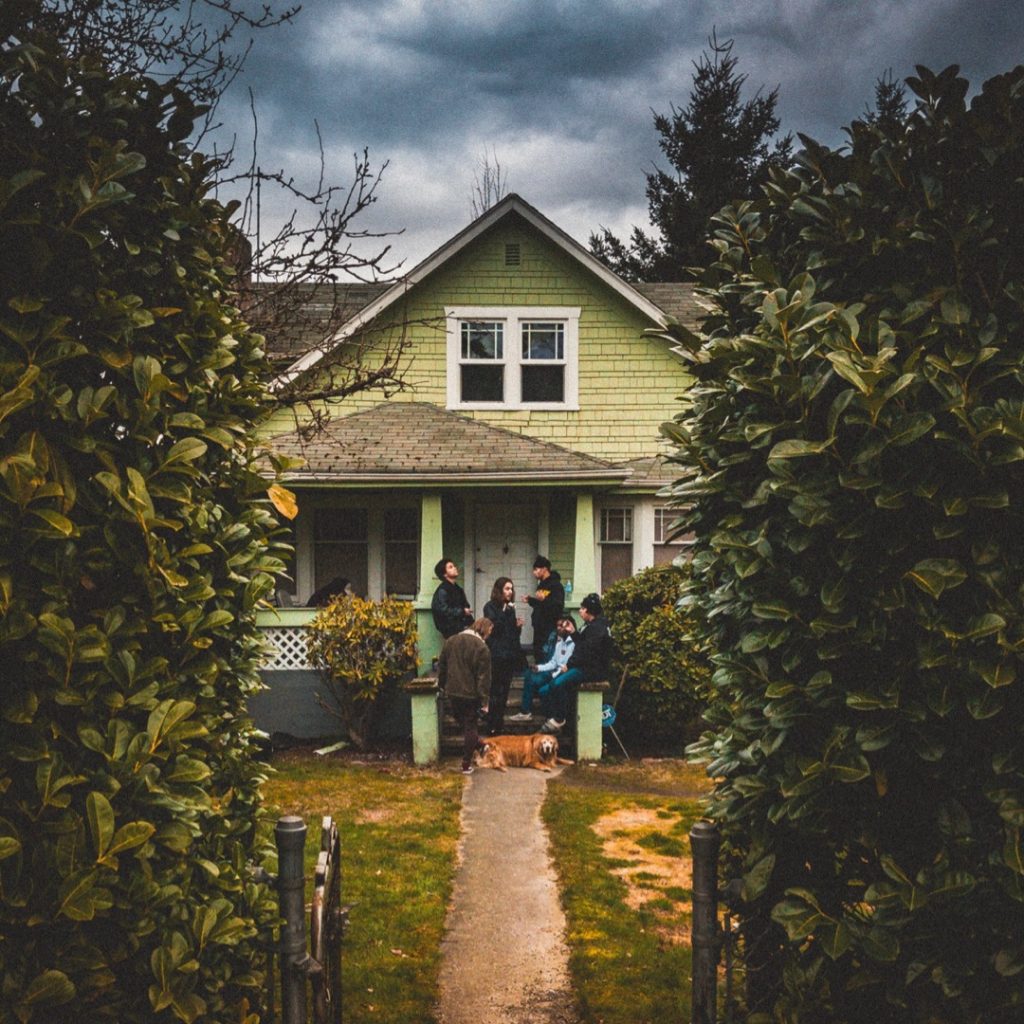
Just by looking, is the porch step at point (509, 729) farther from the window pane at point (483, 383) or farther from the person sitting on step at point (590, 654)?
the window pane at point (483, 383)

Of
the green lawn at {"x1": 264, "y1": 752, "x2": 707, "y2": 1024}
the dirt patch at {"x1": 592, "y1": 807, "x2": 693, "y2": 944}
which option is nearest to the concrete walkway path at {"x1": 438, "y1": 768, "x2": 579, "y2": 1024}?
the green lawn at {"x1": 264, "y1": 752, "x2": 707, "y2": 1024}

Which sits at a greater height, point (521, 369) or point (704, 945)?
point (521, 369)

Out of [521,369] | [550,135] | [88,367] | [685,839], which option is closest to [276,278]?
[88,367]

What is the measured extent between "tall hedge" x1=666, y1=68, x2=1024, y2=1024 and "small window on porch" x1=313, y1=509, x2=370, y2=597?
13.7m

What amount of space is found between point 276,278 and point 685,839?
6.57 m

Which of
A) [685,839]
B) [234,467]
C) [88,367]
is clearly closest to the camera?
[88,367]

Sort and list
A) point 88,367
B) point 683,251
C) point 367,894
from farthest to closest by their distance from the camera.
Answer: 1. point 683,251
2. point 367,894
3. point 88,367

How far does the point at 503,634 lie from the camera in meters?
13.2

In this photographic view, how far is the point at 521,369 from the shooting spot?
54.7ft

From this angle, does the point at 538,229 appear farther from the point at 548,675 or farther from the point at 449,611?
the point at 548,675

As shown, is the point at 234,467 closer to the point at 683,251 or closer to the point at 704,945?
the point at 704,945

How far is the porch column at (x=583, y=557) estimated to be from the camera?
14344 mm

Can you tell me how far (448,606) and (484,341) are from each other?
5410mm

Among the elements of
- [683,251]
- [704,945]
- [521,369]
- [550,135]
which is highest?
[550,135]
